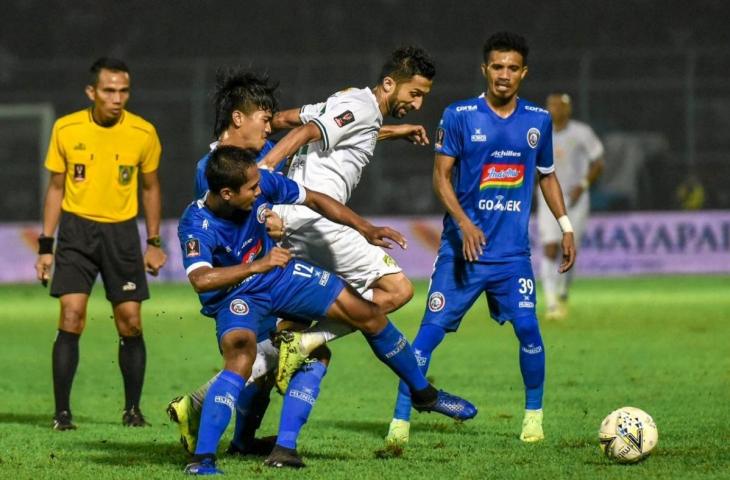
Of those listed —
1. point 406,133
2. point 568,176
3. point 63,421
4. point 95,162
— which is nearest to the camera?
point 406,133

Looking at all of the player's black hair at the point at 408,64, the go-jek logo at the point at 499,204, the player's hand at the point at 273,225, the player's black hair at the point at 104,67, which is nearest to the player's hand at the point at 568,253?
the go-jek logo at the point at 499,204

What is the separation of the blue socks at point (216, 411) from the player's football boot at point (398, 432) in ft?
Answer: 4.47

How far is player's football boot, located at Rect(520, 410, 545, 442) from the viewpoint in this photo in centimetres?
725

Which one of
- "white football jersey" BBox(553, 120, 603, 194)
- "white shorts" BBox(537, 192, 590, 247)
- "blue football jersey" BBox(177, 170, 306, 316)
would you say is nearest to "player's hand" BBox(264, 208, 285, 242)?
"blue football jersey" BBox(177, 170, 306, 316)

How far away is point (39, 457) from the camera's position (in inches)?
271

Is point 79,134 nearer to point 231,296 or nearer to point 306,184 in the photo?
point 306,184

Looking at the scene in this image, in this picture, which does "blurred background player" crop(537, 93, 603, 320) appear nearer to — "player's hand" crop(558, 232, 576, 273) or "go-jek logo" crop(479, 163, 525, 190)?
"player's hand" crop(558, 232, 576, 273)

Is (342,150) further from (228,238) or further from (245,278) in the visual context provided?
(245,278)

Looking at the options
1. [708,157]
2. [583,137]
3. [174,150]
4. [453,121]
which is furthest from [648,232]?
[453,121]

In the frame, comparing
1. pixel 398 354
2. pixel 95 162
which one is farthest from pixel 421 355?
pixel 95 162

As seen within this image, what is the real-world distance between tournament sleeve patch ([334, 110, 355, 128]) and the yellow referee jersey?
174cm

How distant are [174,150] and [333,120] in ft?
62.1

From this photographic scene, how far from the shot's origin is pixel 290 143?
6730mm

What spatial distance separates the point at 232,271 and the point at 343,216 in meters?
0.79
